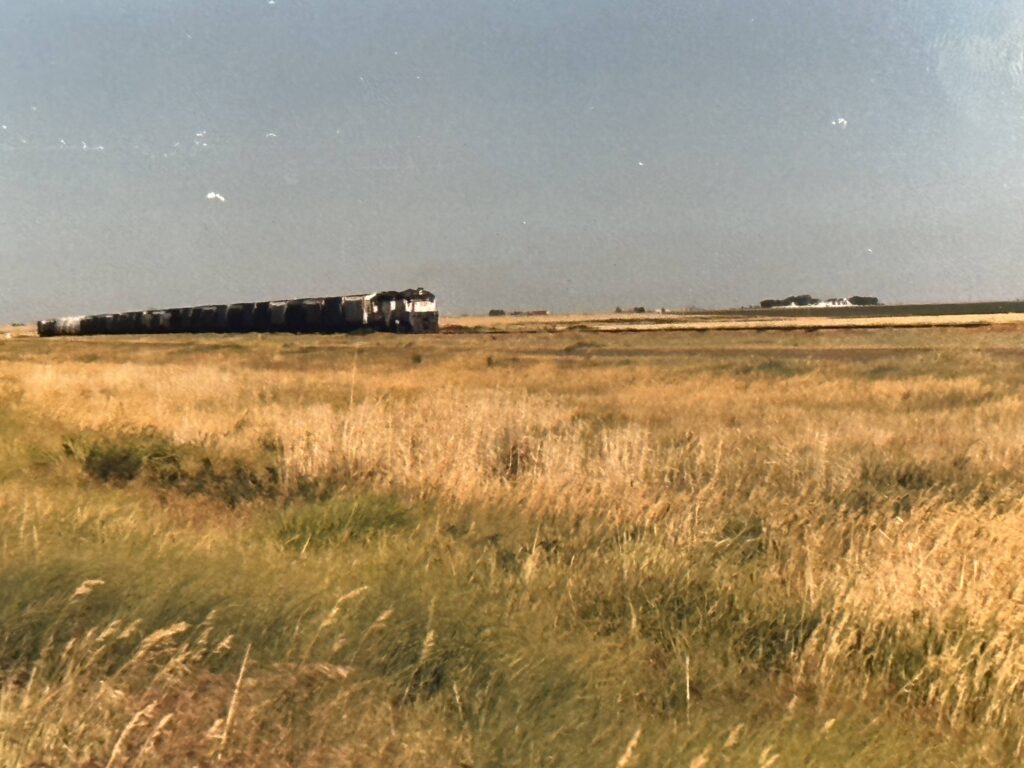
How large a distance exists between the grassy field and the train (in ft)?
169

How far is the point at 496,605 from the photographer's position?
14.5ft

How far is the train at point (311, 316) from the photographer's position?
6062 cm

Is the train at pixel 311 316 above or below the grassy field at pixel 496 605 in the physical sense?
above

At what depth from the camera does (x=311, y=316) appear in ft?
206

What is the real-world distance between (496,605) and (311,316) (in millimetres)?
60266

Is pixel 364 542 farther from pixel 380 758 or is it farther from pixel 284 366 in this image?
pixel 284 366

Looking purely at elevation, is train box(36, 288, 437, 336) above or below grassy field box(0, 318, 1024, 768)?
above

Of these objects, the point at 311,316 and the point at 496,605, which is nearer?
the point at 496,605

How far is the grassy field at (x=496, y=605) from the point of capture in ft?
10.3

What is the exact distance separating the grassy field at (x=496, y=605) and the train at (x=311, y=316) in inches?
2023

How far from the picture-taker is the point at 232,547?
5.41m

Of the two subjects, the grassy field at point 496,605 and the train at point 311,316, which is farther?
the train at point 311,316

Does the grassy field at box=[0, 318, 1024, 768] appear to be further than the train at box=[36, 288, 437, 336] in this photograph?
No

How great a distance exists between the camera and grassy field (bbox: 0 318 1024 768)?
3.14m
